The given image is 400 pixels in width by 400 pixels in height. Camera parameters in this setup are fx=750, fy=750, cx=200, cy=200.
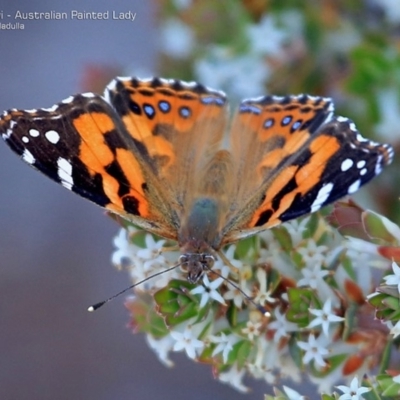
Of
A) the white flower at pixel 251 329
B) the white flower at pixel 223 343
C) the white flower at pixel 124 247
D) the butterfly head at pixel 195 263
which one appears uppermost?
the white flower at pixel 124 247

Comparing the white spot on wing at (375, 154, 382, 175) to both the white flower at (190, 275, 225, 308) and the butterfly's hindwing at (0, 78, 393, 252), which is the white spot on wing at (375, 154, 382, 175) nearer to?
the butterfly's hindwing at (0, 78, 393, 252)

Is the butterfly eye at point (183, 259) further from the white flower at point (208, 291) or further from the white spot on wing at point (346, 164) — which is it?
the white spot on wing at point (346, 164)

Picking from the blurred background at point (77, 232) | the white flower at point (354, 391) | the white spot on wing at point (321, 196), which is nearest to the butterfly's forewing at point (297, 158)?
the white spot on wing at point (321, 196)

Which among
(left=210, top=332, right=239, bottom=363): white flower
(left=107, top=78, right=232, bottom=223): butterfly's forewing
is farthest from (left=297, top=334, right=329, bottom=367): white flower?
(left=107, top=78, right=232, bottom=223): butterfly's forewing

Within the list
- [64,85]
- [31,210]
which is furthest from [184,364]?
[64,85]

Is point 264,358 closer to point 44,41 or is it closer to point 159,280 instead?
point 159,280
